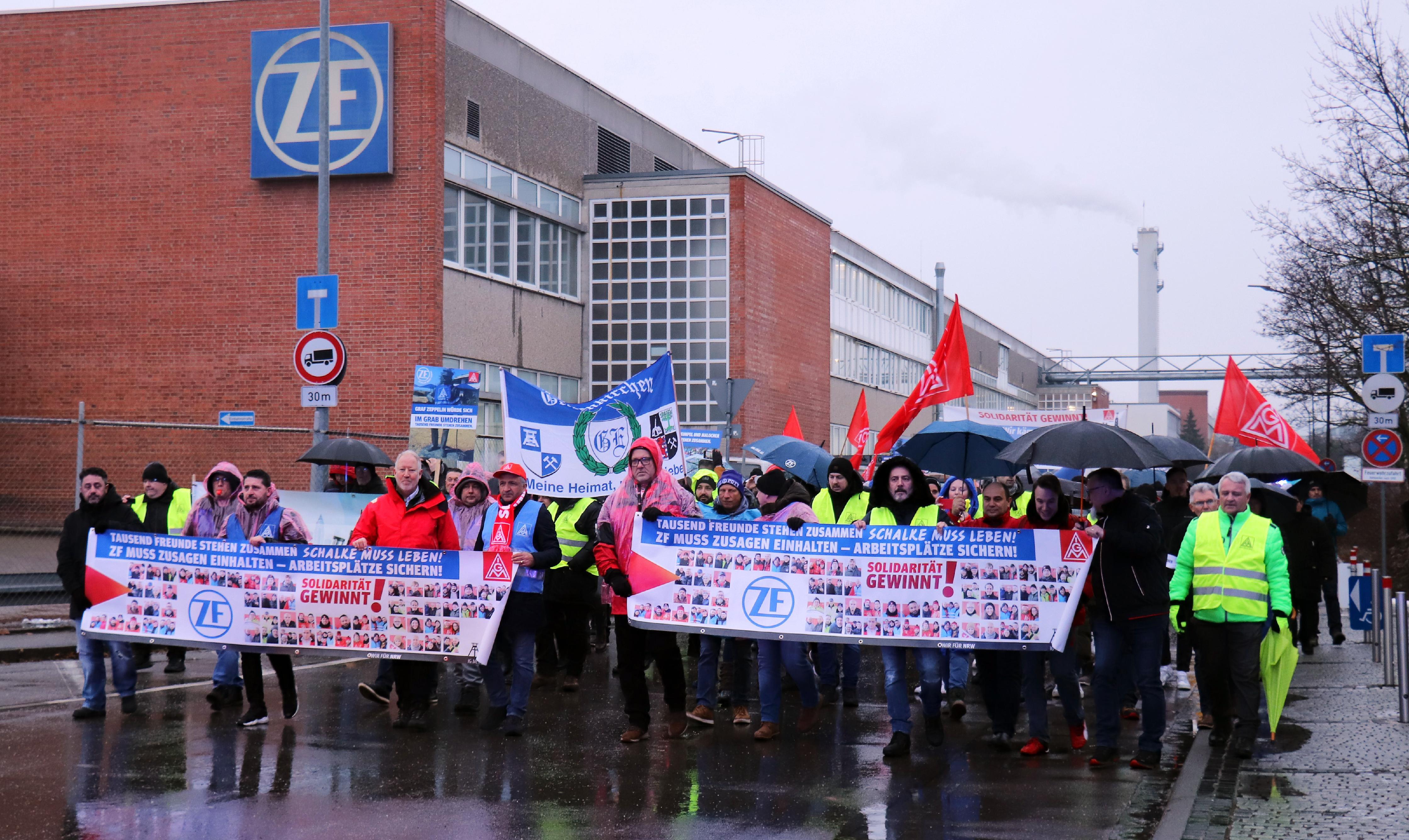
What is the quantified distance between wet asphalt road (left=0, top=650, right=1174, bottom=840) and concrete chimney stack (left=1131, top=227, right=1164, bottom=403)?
106876mm

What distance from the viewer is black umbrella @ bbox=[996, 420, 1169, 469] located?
9.65 meters

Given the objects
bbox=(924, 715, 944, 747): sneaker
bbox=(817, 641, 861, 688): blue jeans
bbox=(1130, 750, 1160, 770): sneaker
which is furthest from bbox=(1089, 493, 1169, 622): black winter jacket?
bbox=(817, 641, 861, 688): blue jeans

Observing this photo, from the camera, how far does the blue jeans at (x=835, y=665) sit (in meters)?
12.0

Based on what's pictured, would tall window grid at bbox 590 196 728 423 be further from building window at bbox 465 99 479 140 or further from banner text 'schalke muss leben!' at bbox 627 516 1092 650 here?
banner text 'schalke muss leben!' at bbox 627 516 1092 650

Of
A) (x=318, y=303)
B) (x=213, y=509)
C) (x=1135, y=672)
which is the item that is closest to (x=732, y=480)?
(x=1135, y=672)

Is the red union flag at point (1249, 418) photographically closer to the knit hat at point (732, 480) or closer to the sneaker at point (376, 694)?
the knit hat at point (732, 480)

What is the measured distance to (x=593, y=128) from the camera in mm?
37156

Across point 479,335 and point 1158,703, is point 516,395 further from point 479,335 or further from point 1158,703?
point 479,335

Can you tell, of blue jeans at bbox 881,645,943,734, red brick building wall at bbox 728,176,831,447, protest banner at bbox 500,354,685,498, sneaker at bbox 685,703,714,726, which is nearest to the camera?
blue jeans at bbox 881,645,943,734

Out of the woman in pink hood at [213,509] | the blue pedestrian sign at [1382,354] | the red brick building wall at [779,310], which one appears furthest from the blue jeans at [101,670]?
the red brick building wall at [779,310]

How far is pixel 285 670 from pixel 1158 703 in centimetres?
604

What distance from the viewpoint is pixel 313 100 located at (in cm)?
2919

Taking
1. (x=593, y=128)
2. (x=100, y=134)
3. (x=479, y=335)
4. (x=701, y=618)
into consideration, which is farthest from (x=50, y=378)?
(x=701, y=618)

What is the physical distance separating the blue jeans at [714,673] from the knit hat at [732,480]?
1.09 m
